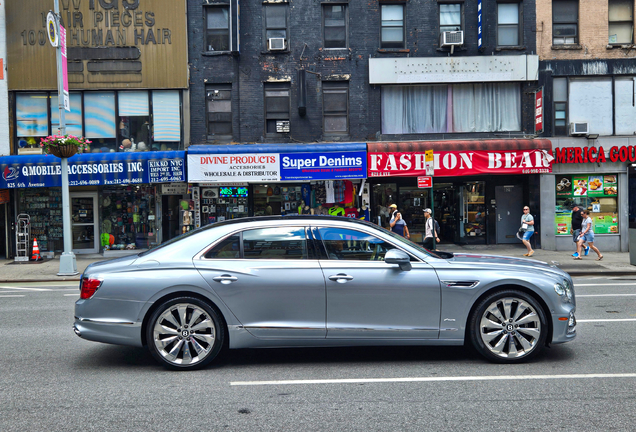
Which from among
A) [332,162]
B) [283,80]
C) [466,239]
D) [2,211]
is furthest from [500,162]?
[2,211]

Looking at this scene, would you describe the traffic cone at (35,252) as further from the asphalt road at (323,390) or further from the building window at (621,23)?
the building window at (621,23)

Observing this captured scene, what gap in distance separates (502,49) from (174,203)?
44.0ft

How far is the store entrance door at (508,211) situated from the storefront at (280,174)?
5233 mm

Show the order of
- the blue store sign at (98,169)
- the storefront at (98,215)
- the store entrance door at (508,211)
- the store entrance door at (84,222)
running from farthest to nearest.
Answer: the store entrance door at (508,211), the store entrance door at (84,222), the storefront at (98,215), the blue store sign at (98,169)

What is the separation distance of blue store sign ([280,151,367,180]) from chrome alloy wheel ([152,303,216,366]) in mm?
13570

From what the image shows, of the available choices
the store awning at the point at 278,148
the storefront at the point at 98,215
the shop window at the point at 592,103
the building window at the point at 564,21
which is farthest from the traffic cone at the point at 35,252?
the building window at the point at 564,21

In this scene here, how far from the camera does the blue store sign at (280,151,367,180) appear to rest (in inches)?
747

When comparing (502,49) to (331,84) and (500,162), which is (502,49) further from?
(331,84)

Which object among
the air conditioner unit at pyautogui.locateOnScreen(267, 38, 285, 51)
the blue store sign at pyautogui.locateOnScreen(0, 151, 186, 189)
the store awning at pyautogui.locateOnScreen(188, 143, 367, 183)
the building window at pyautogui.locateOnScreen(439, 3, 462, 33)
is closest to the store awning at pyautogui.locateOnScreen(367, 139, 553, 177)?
the store awning at pyautogui.locateOnScreen(188, 143, 367, 183)

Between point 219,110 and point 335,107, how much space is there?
14.2 feet

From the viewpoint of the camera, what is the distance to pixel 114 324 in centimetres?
565

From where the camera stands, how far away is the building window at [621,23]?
2022 centimetres

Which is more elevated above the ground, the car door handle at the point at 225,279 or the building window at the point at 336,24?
the building window at the point at 336,24

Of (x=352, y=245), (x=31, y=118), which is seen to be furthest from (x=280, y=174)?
(x=352, y=245)
